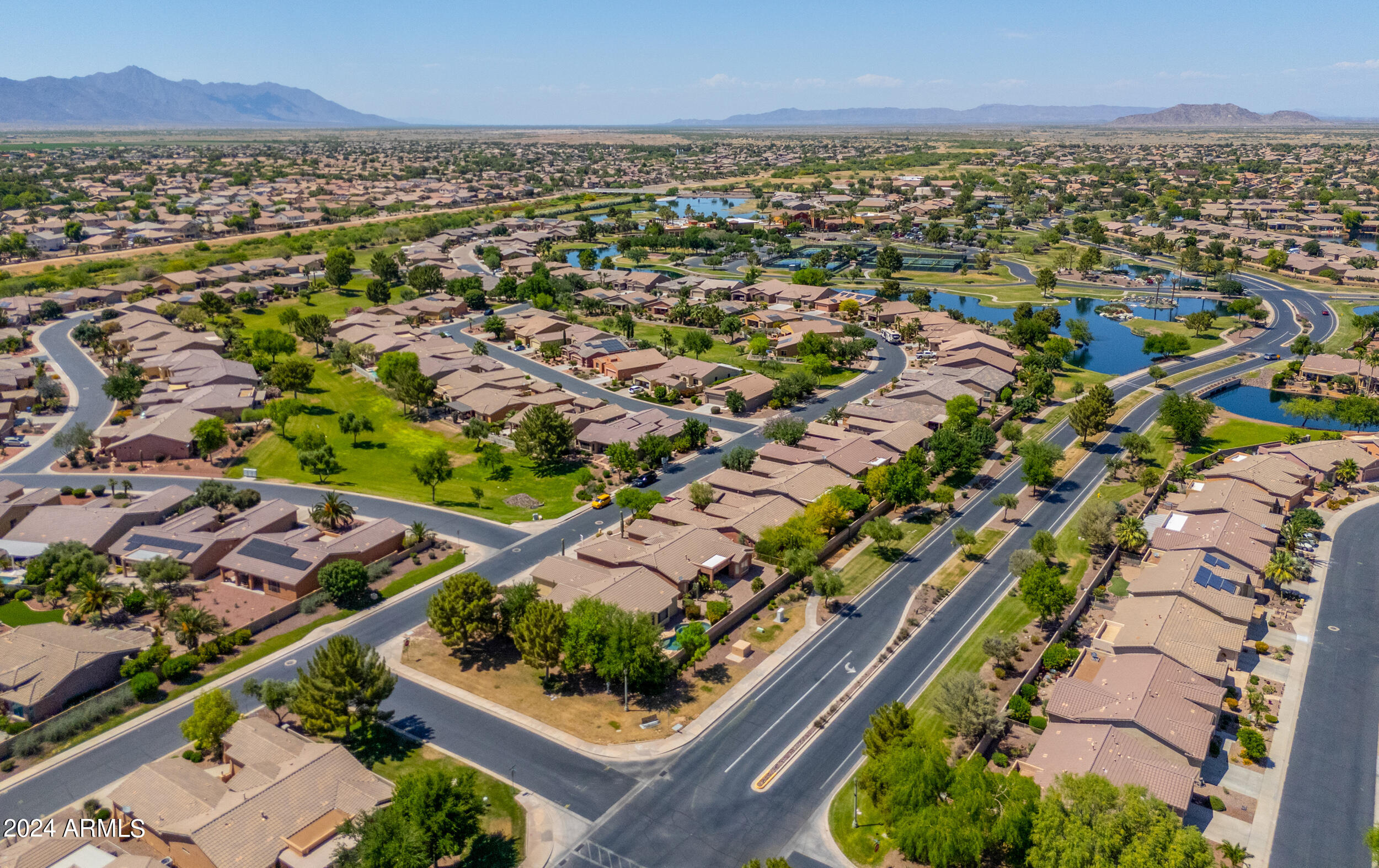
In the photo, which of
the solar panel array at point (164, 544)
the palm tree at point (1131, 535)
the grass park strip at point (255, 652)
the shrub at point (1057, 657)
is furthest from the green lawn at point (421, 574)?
the palm tree at point (1131, 535)

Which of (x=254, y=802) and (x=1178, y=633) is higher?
(x=254, y=802)

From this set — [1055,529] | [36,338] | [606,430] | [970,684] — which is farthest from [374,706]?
[36,338]

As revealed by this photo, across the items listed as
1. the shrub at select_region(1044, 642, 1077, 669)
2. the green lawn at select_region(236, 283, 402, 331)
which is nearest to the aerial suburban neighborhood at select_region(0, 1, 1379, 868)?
the shrub at select_region(1044, 642, 1077, 669)

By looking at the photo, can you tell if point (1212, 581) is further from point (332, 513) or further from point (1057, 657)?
point (332, 513)

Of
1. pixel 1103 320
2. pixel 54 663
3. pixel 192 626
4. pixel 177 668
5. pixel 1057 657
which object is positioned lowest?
pixel 177 668

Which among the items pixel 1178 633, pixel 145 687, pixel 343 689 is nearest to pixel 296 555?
pixel 145 687

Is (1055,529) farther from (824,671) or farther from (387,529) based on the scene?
(387,529)

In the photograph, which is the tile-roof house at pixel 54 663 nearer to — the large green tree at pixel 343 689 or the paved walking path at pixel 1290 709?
the large green tree at pixel 343 689

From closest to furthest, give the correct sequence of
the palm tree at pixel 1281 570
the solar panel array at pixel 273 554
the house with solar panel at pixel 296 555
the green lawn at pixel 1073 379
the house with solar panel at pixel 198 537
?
1. the palm tree at pixel 1281 570
2. the house with solar panel at pixel 296 555
3. the solar panel array at pixel 273 554
4. the house with solar panel at pixel 198 537
5. the green lawn at pixel 1073 379
